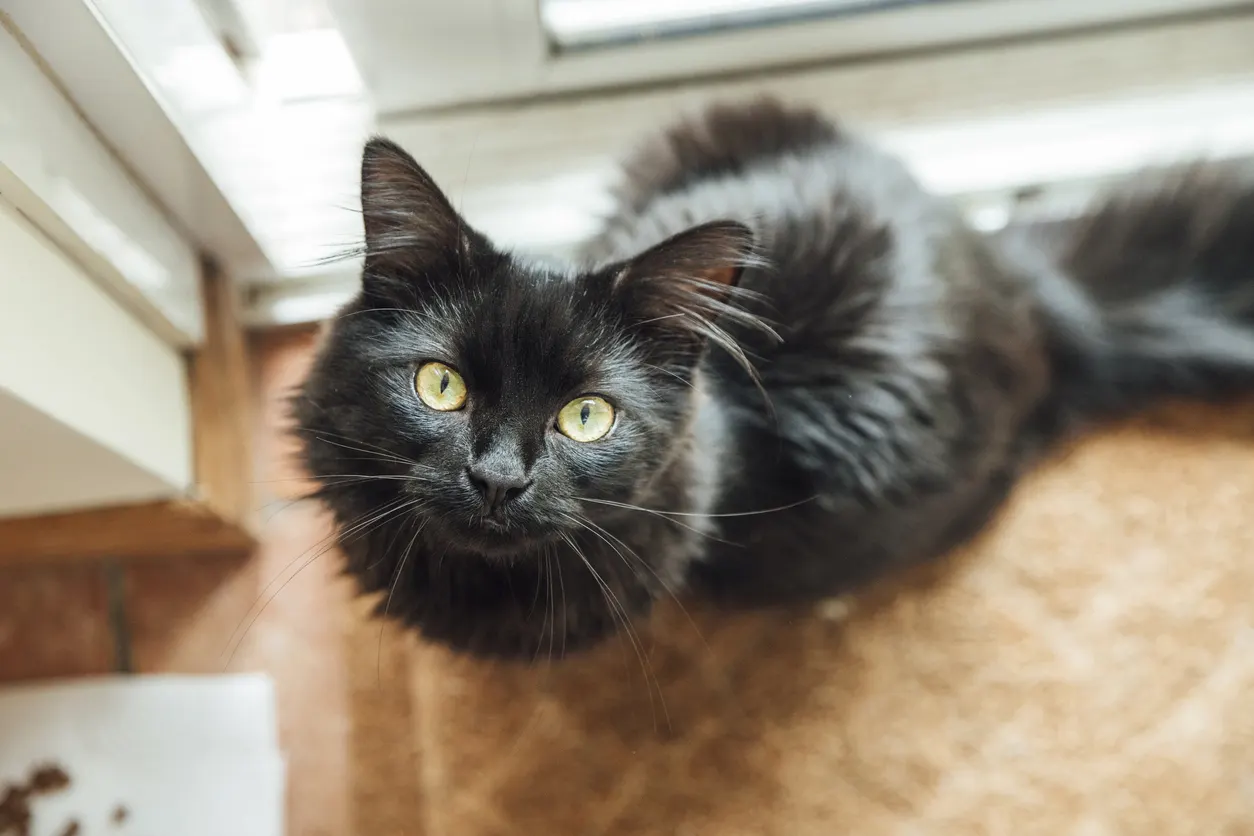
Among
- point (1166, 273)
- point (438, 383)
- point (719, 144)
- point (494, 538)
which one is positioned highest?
point (719, 144)

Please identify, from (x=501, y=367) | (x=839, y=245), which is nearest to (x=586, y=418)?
(x=501, y=367)

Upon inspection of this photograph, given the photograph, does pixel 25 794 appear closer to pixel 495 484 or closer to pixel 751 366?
pixel 495 484

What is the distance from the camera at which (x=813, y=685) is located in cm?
132

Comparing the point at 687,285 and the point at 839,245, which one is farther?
the point at 839,245

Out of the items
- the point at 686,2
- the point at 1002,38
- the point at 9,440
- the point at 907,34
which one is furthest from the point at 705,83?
the point at 9,440

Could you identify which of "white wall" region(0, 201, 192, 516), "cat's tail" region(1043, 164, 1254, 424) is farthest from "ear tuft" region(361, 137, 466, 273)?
"cat's tail" region(1043, 164, 1254, 424)

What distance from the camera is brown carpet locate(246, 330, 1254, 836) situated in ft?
4.14

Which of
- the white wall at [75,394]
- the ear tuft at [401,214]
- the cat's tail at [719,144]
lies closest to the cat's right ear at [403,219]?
the ear tuft at [401,214]

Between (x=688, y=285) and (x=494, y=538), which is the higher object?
(x=688, y=285)

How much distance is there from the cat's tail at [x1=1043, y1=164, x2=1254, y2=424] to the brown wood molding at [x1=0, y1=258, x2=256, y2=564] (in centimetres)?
118

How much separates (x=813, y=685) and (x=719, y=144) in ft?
2.54

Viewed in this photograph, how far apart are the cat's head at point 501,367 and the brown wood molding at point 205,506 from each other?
49cm

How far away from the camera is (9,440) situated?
0.94m

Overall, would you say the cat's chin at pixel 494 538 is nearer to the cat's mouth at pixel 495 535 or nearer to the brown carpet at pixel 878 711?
the cat's mouth at pixel 495 535
